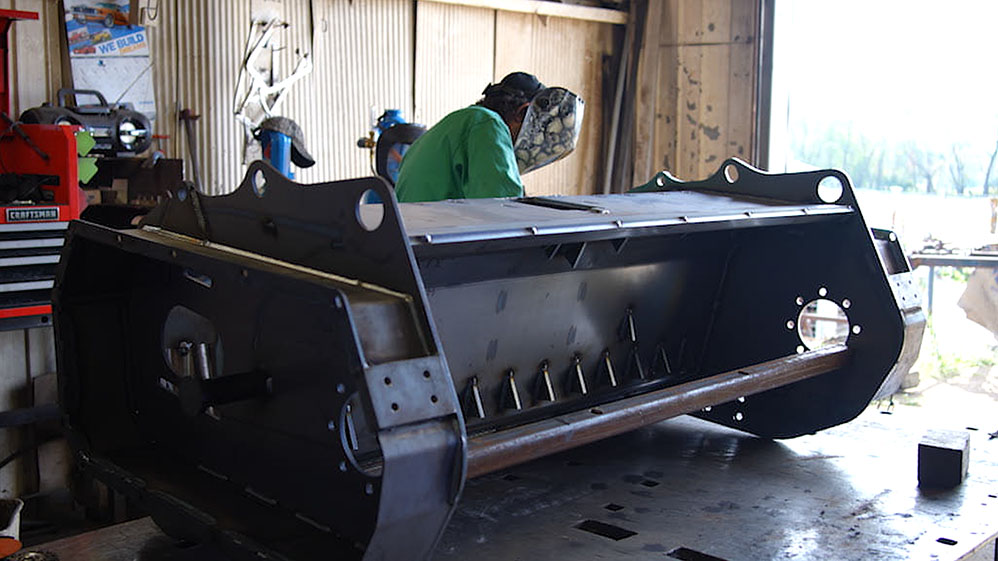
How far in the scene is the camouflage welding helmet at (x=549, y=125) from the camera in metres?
2.78

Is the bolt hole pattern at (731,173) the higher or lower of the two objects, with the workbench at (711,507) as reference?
higher

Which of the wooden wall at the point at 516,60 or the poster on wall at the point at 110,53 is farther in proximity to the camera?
A: the wooden wall at the point at 516,60

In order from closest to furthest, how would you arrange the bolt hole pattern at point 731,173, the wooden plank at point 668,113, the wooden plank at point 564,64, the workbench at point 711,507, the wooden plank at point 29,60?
the workbench at point 711,507 < the bolt hole pattern at point 731,173 < the wooden plank at point 29,60 < the wooden plank at point 564,64 < the wooden plank at point 668,113

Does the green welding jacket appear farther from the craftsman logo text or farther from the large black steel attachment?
the craftsman logo text

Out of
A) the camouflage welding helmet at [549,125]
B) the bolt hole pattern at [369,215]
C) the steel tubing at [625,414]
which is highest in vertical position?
the camouflage welding helmet at [549,125]

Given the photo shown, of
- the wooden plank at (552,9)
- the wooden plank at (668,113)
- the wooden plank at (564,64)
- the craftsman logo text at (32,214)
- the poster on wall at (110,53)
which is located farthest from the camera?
the wooden plank at (668,113)

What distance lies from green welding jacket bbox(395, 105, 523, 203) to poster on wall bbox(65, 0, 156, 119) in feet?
4.02

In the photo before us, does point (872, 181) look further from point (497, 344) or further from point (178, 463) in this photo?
point (178, 463)

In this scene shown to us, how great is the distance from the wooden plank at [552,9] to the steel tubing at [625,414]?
9.46 ft

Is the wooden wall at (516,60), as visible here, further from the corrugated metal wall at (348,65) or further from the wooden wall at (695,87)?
the wooden wall at (695,87)

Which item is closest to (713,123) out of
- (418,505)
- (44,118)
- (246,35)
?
(246,35)

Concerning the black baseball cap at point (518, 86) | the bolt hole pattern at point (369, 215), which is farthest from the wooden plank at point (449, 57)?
the bolt hole pattern at point (369, 215)

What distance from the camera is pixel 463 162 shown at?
2.79 m

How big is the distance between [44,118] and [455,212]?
191cm
